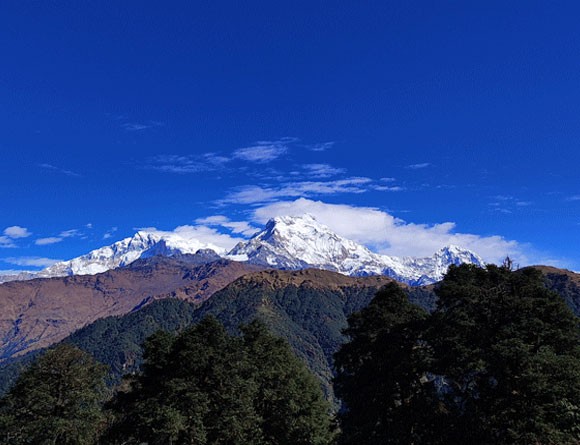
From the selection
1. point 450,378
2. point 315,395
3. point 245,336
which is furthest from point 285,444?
point 450,378

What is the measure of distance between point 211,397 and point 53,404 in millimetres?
15226

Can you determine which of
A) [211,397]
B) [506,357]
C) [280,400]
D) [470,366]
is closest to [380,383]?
[470,366]

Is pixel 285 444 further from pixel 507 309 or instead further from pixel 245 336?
pixel 507 309

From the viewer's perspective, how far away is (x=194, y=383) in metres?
48.1

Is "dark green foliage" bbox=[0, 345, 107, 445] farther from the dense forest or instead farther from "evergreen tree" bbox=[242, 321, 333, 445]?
"evergreen tree" bbox=[242, 321, 333, 445]

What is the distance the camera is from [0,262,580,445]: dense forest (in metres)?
33.1

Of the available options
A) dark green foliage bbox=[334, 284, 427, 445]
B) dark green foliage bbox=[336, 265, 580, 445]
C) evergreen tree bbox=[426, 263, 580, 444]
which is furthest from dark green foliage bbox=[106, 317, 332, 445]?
evergreen tree bbox=[426, 263, 580, 444]

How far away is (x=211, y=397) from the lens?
49.1 m

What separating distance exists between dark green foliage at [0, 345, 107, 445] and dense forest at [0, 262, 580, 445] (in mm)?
114

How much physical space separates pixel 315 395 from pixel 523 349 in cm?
3546

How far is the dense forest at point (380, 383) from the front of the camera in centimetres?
3312

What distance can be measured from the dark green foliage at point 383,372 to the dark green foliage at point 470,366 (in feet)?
0.29

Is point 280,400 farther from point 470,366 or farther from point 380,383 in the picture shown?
point 470,366

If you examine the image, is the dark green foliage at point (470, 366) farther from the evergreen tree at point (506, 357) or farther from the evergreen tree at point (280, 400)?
the evergreen tree at point (280, 400)
